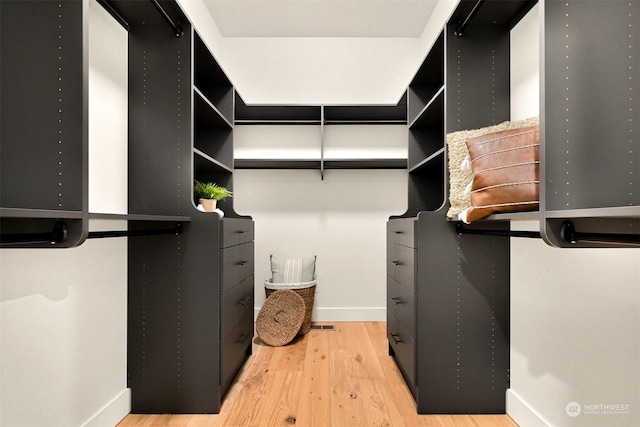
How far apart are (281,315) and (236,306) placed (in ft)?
2.65

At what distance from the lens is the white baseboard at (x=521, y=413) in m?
1.61

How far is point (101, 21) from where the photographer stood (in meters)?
1.68

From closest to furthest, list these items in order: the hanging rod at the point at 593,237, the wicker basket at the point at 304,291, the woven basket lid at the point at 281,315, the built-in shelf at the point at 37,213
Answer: the built-in shelf at the point at 37,213
the hanging rod at the point at 593,237
the woven basket lid at the point at 281,315
the wicker basket at the point at 304,291

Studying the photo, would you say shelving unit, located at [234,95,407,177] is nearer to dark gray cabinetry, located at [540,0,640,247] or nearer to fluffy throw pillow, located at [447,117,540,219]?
fluffy throw pillow, located at [447,117,540,219]

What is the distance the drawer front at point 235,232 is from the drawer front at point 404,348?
109 centimetres

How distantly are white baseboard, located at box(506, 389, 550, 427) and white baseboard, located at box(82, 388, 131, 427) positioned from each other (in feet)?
6.17

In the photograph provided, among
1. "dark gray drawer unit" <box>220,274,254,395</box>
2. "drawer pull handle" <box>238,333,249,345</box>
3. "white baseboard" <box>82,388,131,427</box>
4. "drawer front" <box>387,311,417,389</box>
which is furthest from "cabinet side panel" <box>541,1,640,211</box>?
"white baseboard" <box>82,388,131,427</box>

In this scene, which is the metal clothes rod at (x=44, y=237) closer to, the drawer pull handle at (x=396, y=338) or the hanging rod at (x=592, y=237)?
the hanging rod at (x=592, y=237)

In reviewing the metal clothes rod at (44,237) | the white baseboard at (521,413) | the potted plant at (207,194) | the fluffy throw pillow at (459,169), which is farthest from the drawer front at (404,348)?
the metal clothes rod at (44,237)

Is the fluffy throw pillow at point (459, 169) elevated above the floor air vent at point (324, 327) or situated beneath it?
elevated above

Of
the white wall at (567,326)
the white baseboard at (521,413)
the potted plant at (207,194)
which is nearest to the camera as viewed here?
the white wall at (567,326)

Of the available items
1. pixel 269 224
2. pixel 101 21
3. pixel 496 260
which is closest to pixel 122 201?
pixel 101 21

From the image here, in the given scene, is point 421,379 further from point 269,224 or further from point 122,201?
point 269,224

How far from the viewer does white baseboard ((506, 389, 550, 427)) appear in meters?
1.61
